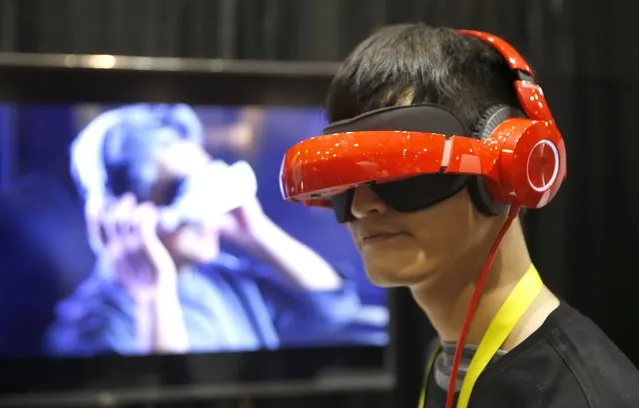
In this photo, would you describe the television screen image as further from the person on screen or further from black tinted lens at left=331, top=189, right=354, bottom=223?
black tinted lens at left=331, top=189, right=354, bottom=223

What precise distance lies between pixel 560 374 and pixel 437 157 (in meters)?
0.25

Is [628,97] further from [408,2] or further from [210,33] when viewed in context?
[210,33]

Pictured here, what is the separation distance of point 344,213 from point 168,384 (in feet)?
3.39

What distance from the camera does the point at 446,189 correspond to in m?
0.70

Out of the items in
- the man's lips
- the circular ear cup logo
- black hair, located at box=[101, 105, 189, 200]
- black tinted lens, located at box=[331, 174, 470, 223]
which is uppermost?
the circular ear cup logo

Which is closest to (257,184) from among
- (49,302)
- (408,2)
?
(49,302)

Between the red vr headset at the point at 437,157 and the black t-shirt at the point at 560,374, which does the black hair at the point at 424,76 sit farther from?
the black t-shirt at the point at 560,374

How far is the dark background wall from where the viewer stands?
1.83 meters

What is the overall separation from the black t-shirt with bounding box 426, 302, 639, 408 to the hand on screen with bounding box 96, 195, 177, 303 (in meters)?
1.04

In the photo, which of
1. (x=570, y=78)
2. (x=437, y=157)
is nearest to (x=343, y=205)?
(x=437, y=157)

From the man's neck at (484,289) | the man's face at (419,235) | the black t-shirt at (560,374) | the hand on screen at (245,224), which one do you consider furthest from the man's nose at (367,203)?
the hand on screen at (245,224)

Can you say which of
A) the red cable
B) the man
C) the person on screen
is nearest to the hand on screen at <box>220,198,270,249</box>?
the person on screen

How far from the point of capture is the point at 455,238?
2.35ft

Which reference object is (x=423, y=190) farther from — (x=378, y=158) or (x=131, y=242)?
(x=131, y=242)
